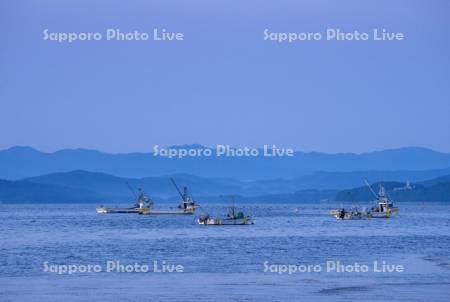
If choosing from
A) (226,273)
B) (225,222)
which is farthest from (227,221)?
(226,273)

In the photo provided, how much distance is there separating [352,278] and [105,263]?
15852mm

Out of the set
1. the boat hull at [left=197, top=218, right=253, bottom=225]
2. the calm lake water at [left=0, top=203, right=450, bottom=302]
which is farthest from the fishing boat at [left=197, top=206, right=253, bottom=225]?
the calm lake water at [left=0, top=203, right=450, bottom=302]

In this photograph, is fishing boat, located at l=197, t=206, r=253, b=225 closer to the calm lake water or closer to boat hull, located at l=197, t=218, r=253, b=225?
boat hull, located at l=197, t=218, r=253, b=225

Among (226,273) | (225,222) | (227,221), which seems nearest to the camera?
(226,273)

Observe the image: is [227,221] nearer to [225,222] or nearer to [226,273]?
[225,222]

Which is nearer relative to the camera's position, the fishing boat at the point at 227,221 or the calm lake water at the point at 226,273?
the calm lake water at the point at 226,273

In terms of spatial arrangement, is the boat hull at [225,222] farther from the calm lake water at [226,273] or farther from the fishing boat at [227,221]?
the calm lake water at [226,273]

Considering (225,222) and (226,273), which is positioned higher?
(225,222)

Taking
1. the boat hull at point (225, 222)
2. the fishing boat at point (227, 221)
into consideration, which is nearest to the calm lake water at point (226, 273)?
the fishing boat at point (227, 221)

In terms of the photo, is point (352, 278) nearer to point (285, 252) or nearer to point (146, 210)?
point (285, 252)

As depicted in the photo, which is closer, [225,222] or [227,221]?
[225,222]

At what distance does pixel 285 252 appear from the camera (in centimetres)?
6581

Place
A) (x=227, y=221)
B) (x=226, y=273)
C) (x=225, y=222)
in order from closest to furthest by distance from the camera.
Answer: (x=226, y=273)
(x=225, y=222)
(x=227, y=221)

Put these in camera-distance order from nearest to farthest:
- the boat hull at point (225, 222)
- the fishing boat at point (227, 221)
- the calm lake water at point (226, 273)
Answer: the calm lake water at point (226, 273) → the fishing boat at point (227, 221) → the boat hull at point (225, 222)
